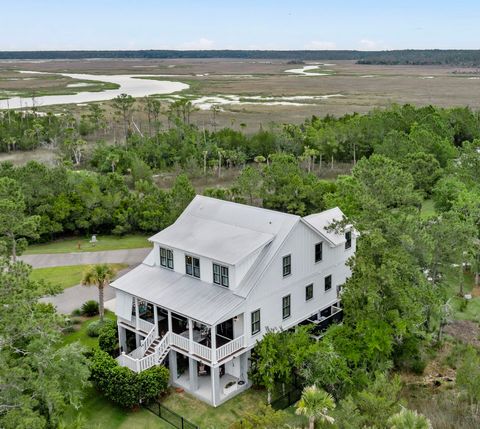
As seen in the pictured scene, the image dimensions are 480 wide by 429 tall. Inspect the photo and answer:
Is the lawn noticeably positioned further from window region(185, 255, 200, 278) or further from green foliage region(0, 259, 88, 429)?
window region(185, 255, 200, 278)

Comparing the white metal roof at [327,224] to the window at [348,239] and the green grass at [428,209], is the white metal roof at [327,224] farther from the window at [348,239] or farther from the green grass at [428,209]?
the green grass at [428,209]

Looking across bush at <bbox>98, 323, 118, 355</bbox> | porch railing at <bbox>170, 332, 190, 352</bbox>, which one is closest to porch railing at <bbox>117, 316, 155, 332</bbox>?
bush at <bbox>98, 323, 118, 355</bbox>

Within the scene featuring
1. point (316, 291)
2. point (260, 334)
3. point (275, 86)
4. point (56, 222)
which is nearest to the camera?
point (260, 334)

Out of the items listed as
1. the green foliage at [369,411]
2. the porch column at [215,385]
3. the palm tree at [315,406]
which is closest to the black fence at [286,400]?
the porch column at [215,385]

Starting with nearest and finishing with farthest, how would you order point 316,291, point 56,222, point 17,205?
point 316,291, point 17,205, point 56,222

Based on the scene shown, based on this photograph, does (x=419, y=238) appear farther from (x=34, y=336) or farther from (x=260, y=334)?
(x=34, y=336)

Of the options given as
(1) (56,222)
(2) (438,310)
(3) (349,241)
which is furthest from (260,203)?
(2) (438,310)
